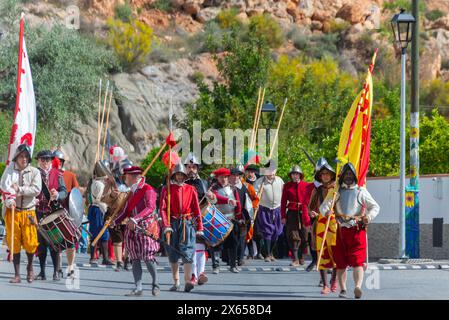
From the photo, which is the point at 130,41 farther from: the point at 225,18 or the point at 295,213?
the point at 295,213

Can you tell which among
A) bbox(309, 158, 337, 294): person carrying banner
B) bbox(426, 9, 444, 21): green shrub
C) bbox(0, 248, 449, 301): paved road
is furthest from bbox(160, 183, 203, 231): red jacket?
bbox(426, 9, 444, 21): green shrub

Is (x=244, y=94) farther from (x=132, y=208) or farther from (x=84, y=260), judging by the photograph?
(x=132, y=208)

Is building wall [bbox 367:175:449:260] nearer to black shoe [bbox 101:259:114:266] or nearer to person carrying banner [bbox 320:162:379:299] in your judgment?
black shoe [bbox 101:259:114:266]

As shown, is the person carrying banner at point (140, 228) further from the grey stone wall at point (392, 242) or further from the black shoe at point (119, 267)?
the grey stone wall at point (392, 242)

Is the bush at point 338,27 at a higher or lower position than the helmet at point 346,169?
higher

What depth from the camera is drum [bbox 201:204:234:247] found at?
17984 millimetres

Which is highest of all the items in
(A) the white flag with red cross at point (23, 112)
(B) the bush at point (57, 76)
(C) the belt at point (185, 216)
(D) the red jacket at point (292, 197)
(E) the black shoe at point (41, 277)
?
(B) the bush at point (57, 76)

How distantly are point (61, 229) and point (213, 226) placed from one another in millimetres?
2116

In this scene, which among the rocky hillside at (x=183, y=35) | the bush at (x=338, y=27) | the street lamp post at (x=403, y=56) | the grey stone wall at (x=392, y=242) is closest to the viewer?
the street lamp post at (x=403, y=56)

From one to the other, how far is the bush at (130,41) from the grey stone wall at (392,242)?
181 feet

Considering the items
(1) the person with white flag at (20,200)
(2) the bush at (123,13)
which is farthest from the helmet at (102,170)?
(2) the bush at (123,13)

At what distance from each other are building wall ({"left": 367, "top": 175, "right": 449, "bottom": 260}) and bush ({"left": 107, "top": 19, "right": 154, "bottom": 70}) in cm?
5501

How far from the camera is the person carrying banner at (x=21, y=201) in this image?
16672 mm

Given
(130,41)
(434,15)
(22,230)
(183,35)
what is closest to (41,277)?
(22,230)
